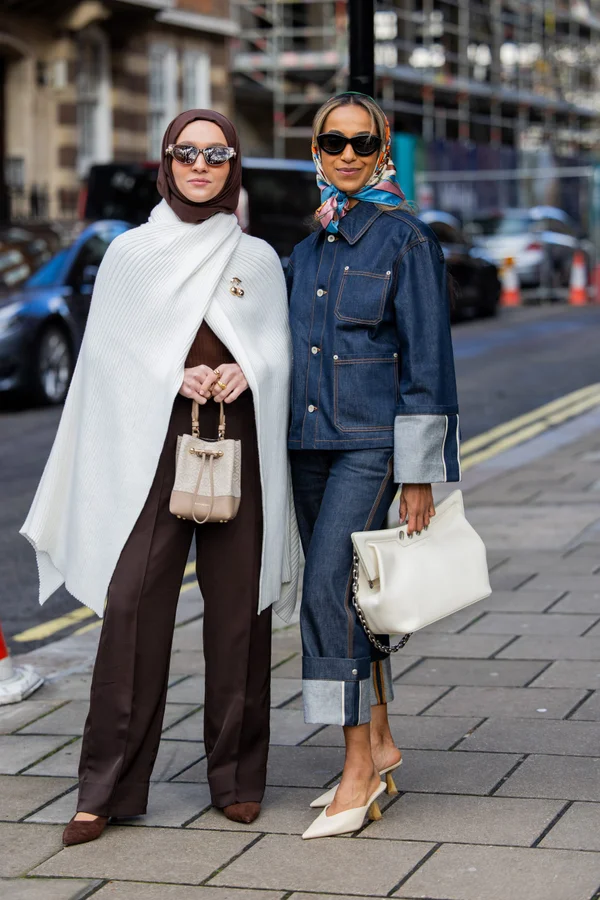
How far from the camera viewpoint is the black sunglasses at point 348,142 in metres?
3.83

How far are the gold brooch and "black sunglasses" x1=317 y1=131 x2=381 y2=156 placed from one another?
1.29ft

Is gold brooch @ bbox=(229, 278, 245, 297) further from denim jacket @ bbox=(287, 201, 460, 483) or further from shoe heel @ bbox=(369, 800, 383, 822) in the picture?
shoe heel @ bbox=(369, 800, 383, 822)

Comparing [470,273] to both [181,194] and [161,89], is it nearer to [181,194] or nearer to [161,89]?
[161,89]

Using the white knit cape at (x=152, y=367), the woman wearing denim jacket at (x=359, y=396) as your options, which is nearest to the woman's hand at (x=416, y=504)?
→ the woman wearing denim jacket at (x=359, y=396)

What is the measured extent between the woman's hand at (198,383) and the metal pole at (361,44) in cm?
289

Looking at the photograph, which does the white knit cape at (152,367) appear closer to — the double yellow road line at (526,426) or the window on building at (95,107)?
the double yellow road line at (526,426)

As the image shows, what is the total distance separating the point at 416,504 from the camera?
3820 mm

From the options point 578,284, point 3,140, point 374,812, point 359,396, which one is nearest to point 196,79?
point 3,140

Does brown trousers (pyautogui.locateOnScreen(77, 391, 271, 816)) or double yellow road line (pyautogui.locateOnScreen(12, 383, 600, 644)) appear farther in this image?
double yellow road line (pyautogui.locateOnScreen(12, 383, 600, 644))

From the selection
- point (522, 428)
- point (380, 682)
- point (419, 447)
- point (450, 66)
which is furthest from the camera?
point (450, 66)

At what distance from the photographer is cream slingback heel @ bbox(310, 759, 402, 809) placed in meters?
3.96

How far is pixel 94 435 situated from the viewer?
3949 millimetres

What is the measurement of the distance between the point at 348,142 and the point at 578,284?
2092 centimetres

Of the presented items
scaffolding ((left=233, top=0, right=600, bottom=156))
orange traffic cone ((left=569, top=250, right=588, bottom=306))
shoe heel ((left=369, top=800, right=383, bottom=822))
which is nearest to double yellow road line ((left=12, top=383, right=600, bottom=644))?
shoe heel ((left=369, top=800, right=383, bottom=822))
